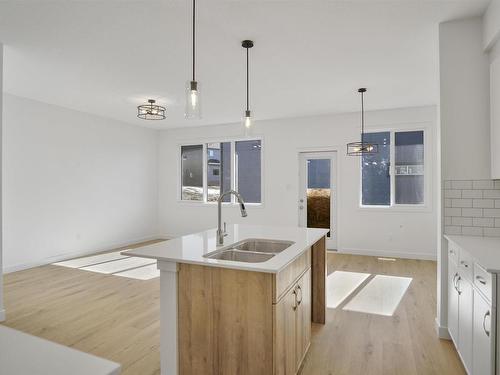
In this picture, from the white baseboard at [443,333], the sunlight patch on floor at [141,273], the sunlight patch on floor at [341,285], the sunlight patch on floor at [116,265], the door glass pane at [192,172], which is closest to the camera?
the white baseboard at [443,333]

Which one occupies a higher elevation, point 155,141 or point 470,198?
point 155,141

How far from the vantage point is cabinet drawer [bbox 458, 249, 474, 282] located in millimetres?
1992

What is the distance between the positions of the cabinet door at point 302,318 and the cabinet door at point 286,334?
0.31ft

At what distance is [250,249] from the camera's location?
8.43 ft

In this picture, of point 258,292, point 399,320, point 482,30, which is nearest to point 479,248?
point 399,320

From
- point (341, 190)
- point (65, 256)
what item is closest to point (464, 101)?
point (341, 190)

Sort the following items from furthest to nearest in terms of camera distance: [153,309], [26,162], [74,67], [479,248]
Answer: [26,162] < [74,67] < [153,309] < [479,248]

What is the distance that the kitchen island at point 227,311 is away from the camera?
1.71 metres

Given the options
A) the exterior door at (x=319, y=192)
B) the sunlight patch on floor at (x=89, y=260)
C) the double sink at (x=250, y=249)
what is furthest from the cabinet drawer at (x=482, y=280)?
the sunlight patch on floor at (x=89, y=260)

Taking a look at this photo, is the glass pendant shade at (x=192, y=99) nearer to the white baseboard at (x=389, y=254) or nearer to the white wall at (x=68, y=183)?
the white wall at (x=68, y=183)

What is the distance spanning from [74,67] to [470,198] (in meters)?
4.39

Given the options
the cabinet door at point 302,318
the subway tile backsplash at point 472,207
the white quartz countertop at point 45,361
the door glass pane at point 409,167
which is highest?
the door glass pane at point 409,167

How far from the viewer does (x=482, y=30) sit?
2568mm

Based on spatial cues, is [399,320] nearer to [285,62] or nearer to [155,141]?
[285,62]
